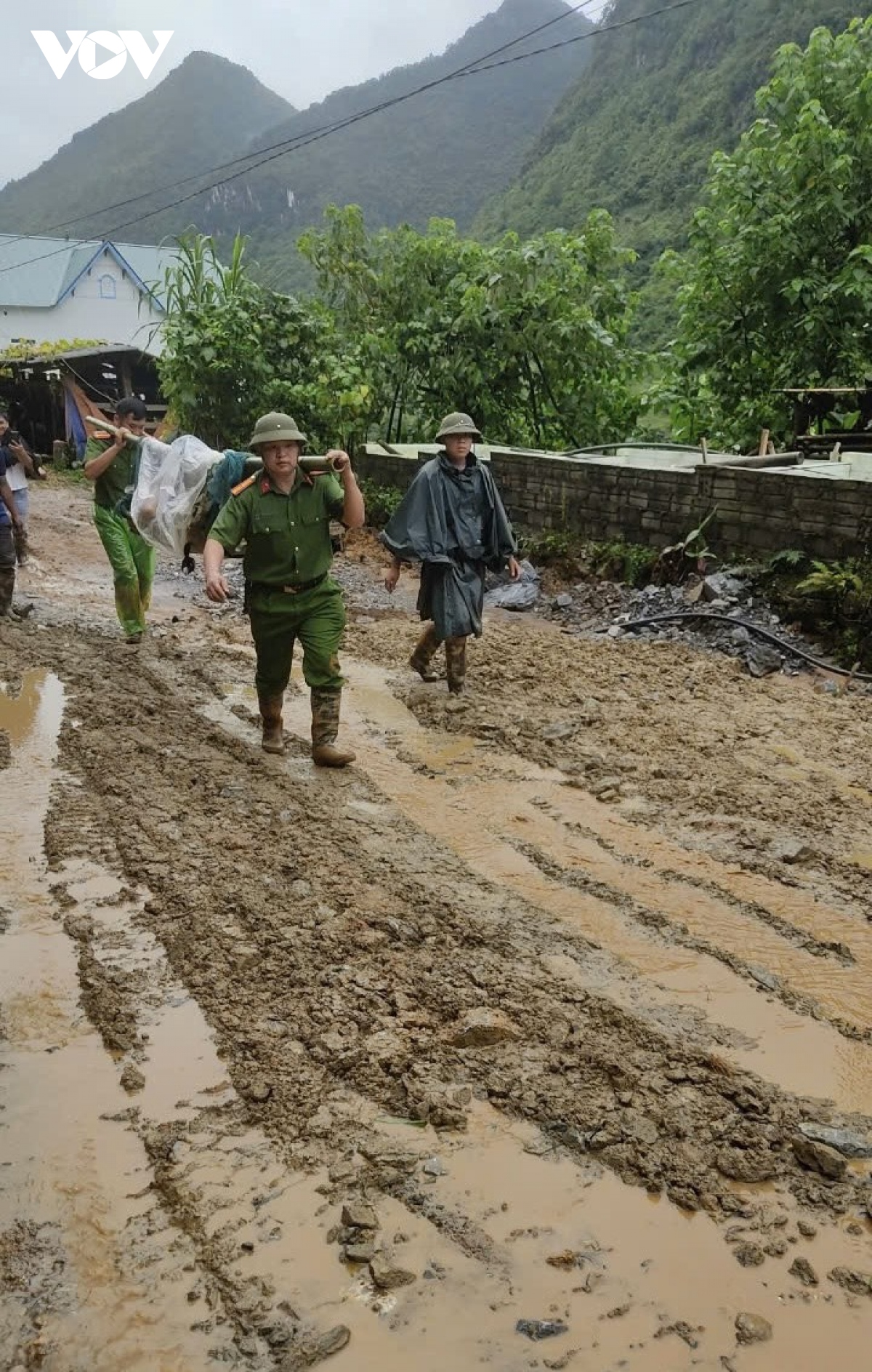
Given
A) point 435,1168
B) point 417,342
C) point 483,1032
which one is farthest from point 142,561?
point 417,342

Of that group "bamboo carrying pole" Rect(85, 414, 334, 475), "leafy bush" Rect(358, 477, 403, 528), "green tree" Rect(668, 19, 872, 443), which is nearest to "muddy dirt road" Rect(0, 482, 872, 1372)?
"bamboo carrying pole" Rect(85, 414, 334, 475)

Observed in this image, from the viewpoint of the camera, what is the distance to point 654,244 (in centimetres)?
3503

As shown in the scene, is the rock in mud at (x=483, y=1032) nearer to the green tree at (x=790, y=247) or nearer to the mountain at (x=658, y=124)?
the green tree at (x=790, y=247)

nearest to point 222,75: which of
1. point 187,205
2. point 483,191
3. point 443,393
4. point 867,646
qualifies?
point 187,205

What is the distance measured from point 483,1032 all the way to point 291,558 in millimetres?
2903

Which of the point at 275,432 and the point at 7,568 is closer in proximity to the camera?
the point at 275,432

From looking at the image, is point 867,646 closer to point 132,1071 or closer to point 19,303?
point 132,1071

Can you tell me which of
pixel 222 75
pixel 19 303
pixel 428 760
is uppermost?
pixel 222 75

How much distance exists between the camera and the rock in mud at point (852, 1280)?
2275 millimetres

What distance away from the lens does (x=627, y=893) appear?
4199mm

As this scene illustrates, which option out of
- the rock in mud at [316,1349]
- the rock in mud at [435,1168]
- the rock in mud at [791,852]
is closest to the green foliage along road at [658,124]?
the rock in mud at [791,852]

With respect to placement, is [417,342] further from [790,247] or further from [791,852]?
[791,852]

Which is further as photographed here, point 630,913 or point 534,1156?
point 630,913

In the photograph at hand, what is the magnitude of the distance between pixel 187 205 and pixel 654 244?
1932 inches
